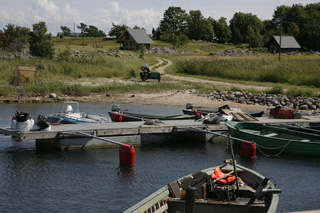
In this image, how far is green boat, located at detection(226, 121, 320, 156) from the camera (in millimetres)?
22703

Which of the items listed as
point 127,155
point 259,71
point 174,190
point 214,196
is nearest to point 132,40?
point 259,71

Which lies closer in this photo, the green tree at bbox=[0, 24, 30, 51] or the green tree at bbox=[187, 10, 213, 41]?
the green tree at bbox=[0, 24, 30, 51]

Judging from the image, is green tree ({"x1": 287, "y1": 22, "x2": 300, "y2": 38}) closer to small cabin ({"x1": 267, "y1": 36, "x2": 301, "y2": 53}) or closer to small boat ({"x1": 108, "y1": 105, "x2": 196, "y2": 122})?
small cabin ({"x1": 267, "y1": 36, "x2": 301, "y2": 53})

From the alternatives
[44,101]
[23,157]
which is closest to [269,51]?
[44,101]

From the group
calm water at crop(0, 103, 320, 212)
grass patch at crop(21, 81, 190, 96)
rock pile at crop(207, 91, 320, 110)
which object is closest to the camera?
calm water at crop(0, 103, 320, 212)

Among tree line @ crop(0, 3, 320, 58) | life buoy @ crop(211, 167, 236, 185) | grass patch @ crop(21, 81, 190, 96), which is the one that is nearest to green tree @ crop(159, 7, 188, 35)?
tree line @ crop(0, 3, 320, 58)

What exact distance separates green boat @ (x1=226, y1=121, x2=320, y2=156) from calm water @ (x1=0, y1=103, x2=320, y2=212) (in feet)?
1.49

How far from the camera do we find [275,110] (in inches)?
1198

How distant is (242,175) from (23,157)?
11.4 meters

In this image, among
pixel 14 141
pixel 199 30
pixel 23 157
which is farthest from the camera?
pixel 199 30

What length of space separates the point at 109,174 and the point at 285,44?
95.9m

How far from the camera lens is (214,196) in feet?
43.4

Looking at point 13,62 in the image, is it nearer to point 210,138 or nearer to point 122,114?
point 122,114

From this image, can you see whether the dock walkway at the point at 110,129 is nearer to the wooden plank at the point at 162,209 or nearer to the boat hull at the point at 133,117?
the boat hull at the point at 133,117
